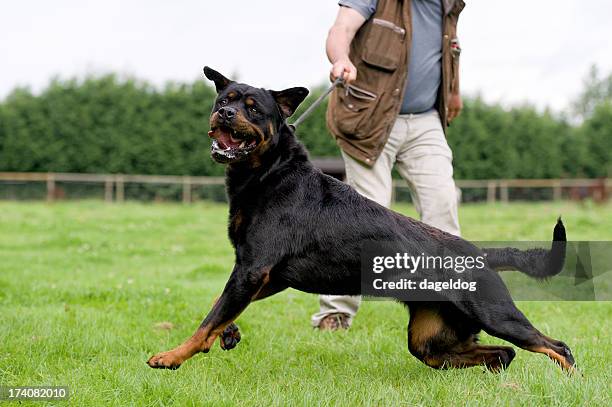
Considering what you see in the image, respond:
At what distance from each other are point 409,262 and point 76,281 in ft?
14.1

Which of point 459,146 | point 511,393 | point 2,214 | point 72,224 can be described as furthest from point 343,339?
point 459,146

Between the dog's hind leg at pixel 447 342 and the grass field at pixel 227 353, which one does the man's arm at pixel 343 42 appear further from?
the grass field at pixel 227 353

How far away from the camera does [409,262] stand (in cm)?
317

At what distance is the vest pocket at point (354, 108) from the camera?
424cm

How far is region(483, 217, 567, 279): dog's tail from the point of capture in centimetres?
317

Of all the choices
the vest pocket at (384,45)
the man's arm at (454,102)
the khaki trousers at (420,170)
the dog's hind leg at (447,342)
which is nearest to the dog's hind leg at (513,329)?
the dog's hind leg at (447,342)

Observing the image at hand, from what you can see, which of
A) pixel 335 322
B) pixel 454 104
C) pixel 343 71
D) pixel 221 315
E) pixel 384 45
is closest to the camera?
pixel 221 315

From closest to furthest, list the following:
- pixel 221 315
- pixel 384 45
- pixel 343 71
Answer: pixel 221 315
pixel 343 71
pixel 384 45

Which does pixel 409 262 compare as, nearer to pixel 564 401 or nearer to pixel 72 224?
pixel 564 401

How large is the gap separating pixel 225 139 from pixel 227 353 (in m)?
1.40

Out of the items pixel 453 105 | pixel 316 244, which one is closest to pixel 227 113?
pixel 316 244

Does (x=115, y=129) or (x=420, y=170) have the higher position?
(x=420, y=170)

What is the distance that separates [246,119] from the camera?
317 cm

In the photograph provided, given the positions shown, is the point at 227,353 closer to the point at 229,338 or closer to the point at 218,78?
the point at 229,338
